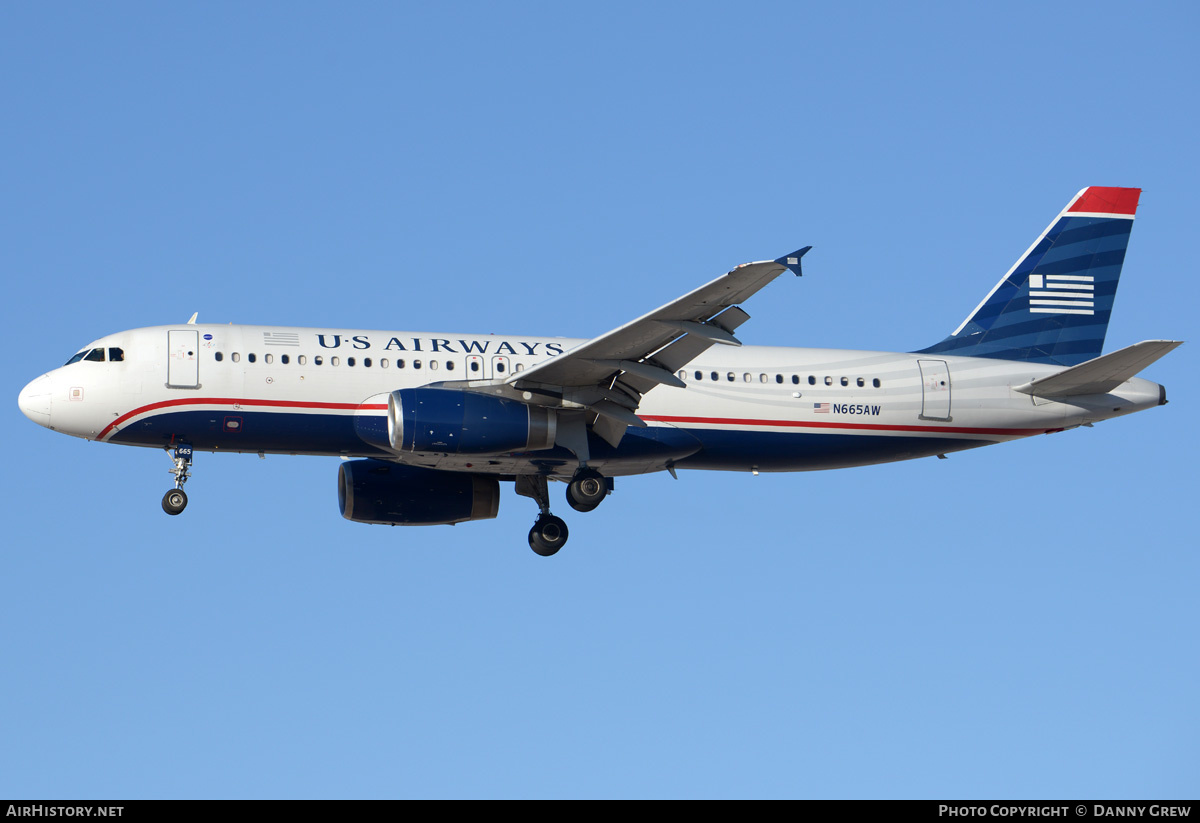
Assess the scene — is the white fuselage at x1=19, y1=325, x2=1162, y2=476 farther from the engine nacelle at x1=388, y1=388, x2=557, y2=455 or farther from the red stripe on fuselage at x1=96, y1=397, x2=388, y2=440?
the engine nacelle at x1=388, y1=388, x2=557, y2=455

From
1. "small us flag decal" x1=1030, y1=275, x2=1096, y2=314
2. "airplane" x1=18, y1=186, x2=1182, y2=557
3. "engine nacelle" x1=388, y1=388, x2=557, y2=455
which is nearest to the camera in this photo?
"engine nacelle" x1=388, y1=388, x2=557, y2=455

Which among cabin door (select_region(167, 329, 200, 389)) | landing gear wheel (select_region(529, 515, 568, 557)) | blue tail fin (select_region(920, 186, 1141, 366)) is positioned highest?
blue tail fin (select_region(920, 186, 1141, 366))

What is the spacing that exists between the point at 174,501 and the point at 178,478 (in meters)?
0.51

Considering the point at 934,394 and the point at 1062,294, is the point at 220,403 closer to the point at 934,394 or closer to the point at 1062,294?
the point at 934,394

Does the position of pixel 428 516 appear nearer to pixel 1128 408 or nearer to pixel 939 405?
pixel 939 405

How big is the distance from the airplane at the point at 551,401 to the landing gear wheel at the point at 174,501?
51 mm

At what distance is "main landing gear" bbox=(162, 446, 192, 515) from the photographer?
3300cm

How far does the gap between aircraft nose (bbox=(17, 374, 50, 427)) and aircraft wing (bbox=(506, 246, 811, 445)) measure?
10.0m

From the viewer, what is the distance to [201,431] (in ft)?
107

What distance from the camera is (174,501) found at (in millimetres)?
33062

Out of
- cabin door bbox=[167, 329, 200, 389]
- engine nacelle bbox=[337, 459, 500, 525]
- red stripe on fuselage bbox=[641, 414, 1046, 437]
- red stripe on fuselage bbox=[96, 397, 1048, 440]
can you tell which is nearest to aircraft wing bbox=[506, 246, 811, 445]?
red stripe on fuselage bbox=[641, 414, 1046, 437]

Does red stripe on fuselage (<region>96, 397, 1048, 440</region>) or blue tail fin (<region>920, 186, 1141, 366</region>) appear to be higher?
blue tail fin (<region>920, 186, 1141, 366</region>)

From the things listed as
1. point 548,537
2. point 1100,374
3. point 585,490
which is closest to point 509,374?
point 585,490
